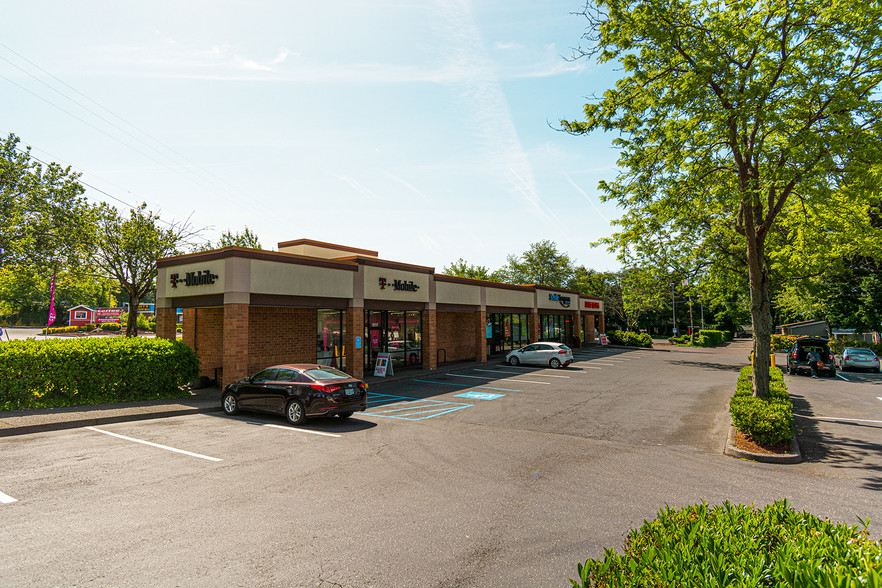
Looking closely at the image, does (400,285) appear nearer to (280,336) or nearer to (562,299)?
(280,336)

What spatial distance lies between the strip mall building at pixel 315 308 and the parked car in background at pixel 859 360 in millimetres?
19282

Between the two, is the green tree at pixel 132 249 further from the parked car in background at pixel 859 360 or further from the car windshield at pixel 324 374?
the parked car in background at pixel 859 360

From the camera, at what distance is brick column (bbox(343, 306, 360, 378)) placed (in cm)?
1925

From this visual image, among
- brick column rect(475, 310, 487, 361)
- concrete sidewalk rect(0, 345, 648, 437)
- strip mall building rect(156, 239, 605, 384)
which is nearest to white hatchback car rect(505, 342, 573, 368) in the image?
brick column rect(475, 310, 487, 361)

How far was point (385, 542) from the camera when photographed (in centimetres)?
512

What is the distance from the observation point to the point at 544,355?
26.0 m

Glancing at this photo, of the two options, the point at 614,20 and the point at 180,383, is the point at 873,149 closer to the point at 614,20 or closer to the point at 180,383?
the point at 614,20

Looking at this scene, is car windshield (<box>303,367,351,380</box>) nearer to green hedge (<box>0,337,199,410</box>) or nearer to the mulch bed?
green hedge (<box>0,337,199,410</box>)

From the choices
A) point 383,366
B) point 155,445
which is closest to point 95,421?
point 155,445

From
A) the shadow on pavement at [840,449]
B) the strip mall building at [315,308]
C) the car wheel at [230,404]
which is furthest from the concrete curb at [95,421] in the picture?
the shadow on pavement at [840,449]

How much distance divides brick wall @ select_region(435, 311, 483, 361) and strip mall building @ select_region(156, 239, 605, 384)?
0.07 metres

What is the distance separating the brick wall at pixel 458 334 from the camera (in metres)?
27.9

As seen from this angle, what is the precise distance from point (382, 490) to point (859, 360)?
2793 cm

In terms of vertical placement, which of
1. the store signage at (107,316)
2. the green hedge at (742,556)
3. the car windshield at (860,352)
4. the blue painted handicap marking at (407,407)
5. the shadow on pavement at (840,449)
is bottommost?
the shadow on pavement at (840,449)
